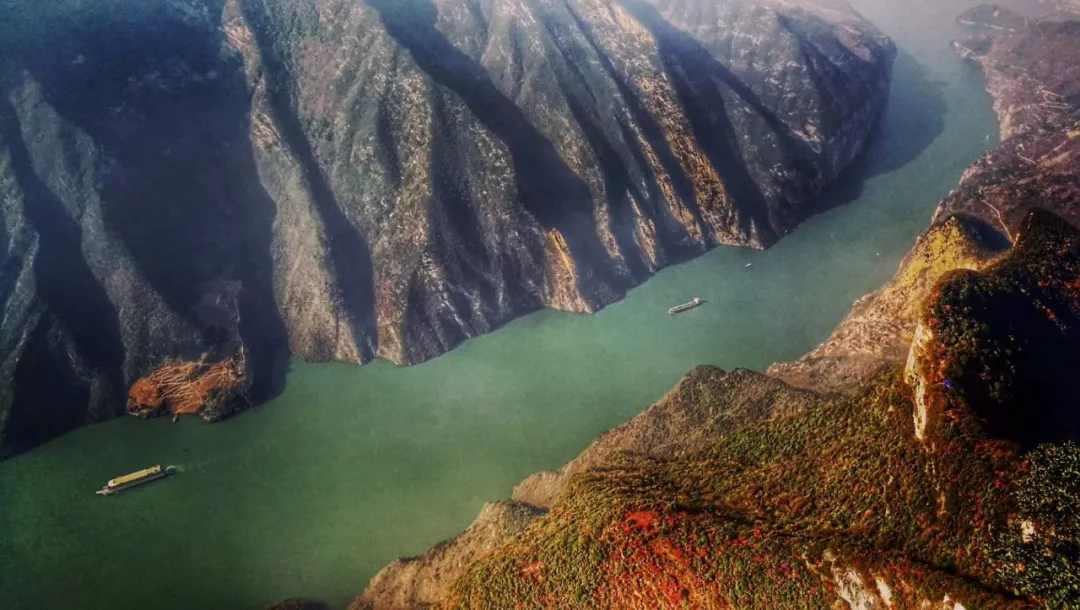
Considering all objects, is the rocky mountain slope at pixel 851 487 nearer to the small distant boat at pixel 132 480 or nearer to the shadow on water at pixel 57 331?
the small distant boat at pixel 132 480

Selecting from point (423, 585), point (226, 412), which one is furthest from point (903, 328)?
point (226, 412)

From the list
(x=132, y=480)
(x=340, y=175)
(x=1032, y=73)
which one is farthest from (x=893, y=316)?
(x=132, y=480)

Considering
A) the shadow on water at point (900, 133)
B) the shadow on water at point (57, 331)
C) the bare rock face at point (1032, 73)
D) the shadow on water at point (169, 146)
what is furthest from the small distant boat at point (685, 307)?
the shadow on water at point (57, 331)

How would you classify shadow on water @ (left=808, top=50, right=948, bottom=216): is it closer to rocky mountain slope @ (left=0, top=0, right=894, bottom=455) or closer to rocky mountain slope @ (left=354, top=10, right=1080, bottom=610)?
rocky mountain slope @ (left=0, top=0, right=894, bottom=455)

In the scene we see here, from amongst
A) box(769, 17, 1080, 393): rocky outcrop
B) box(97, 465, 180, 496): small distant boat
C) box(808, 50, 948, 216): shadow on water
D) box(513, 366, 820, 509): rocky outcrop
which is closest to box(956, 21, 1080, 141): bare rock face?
box(769, 17, 1080, 393): rocky outcrop

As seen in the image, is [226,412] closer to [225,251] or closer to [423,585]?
[225,251]

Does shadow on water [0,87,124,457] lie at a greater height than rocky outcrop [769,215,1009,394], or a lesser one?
greater
